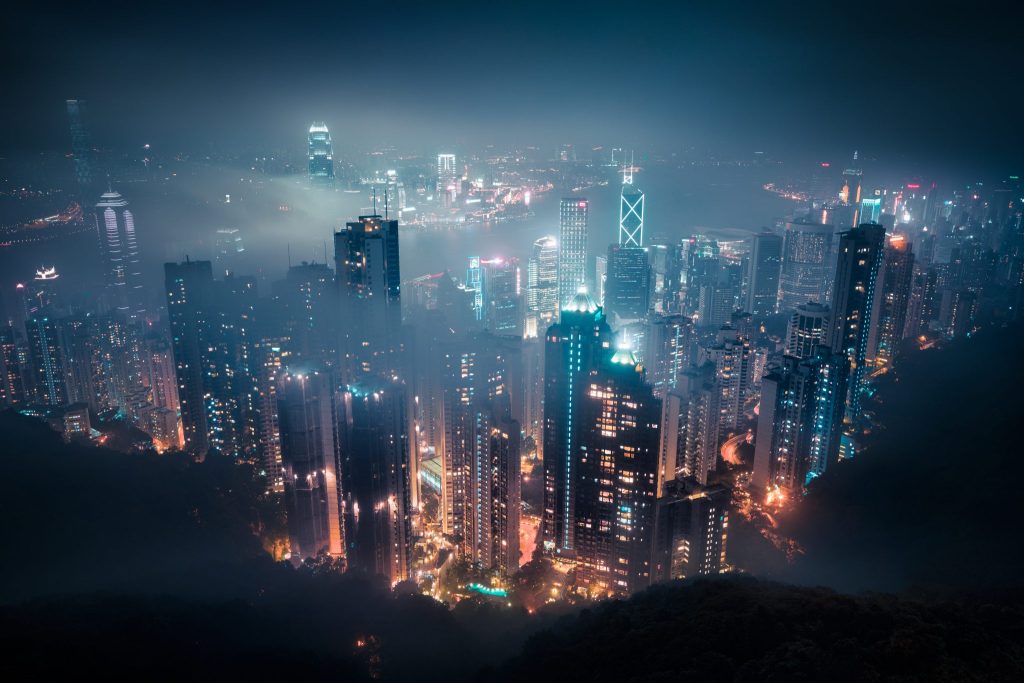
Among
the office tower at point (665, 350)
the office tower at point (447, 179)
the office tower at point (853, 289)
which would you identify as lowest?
the office tower at point (665, 350)

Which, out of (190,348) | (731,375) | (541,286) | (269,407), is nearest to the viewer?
(269,407)

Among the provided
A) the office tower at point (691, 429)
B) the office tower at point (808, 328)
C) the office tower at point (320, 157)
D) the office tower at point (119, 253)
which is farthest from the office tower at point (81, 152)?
the office tower at point (808, 328)

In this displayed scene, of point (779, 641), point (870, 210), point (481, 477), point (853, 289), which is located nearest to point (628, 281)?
point (853, 289)

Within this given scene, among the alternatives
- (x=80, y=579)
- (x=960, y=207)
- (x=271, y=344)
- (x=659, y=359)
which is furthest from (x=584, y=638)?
(x=960, y=207)

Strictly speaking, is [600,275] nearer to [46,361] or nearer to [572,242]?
[572,242]

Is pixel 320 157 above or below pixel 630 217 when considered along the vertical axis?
above

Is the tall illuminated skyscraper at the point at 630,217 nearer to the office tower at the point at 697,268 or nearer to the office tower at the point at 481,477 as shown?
the office tower at the point at 697,268

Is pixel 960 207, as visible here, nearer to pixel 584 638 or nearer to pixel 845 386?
pixel 845 386
